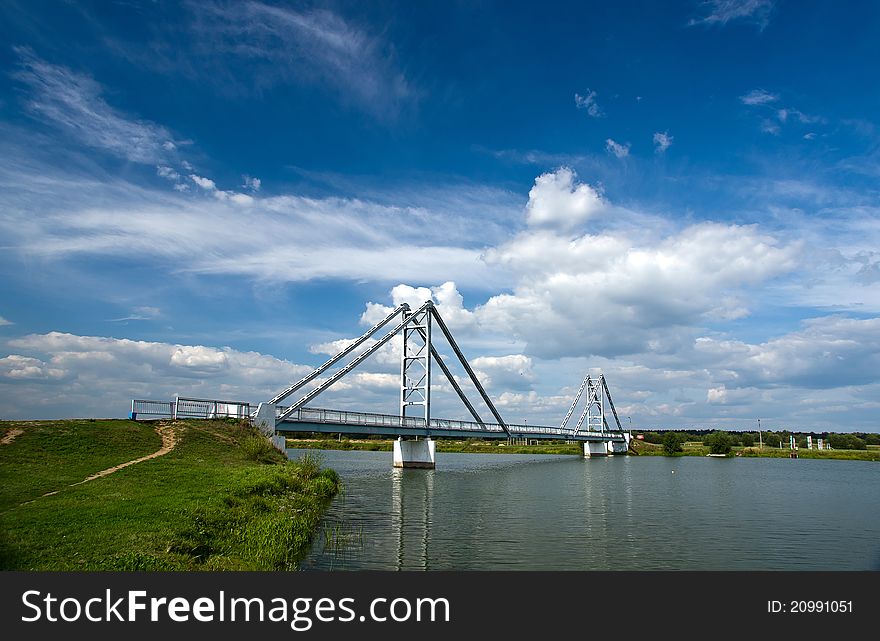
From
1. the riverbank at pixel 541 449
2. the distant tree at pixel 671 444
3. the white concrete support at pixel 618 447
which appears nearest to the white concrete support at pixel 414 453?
the riverbank at pixel 541 449

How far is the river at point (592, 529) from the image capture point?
21.9 m

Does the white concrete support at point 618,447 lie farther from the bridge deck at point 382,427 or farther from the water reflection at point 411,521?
the water reflection at point 411,521

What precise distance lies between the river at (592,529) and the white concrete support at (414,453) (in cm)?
2265

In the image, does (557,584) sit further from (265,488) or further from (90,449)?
(90,449)

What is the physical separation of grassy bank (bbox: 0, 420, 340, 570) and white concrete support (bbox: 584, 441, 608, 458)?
388 feet

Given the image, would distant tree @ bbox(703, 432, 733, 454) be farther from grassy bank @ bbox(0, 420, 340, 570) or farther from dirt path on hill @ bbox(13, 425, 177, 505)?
dirt path on hill @ bbox(13, 425, 177, 505)

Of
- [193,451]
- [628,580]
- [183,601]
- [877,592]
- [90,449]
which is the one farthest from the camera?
[193,451]

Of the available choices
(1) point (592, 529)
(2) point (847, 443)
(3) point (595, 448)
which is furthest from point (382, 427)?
(2) point (847, 443)

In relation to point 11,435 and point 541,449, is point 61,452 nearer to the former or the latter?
point 11,435

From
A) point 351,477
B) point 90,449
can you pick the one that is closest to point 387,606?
point 90,449

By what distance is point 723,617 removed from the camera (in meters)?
12.7

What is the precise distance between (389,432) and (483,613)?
188 ft

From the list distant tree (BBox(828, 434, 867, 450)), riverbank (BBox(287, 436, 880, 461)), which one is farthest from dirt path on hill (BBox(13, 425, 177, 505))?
distant tree (BBox(828, 434, 867, 450))

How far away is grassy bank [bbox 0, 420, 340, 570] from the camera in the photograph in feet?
47.1
